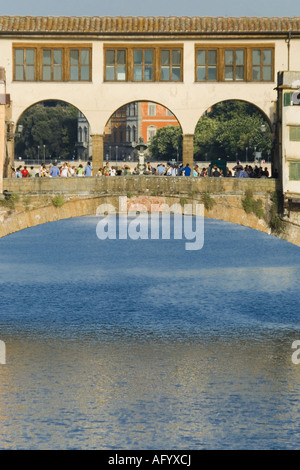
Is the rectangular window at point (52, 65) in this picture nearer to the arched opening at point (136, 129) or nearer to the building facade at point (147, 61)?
the building facade at point (147, 61)

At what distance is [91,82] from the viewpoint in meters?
50.9

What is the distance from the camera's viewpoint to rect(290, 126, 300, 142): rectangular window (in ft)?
149

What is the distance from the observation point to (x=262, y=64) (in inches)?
1996

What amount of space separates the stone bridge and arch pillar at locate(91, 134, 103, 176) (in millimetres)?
6125

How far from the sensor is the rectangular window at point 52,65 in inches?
1992

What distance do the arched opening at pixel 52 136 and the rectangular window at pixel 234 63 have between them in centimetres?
9571

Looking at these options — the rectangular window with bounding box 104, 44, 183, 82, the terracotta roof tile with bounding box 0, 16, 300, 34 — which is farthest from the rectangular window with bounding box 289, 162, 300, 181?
the rectangular window with bounding box 104, 44, 183, 82

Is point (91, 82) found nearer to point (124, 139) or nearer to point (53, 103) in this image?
point (124, 139)

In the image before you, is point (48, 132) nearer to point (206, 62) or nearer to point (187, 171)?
point (206, 62)

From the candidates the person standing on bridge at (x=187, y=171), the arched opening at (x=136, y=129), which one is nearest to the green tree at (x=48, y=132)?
the arched opening at (x=136, y=129)

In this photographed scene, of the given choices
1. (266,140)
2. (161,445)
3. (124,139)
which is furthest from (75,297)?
(124,139)

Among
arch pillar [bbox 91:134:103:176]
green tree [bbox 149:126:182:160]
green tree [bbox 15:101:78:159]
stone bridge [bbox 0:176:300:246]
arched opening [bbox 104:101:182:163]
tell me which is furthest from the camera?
green tree [bbox 15:101:78:159]

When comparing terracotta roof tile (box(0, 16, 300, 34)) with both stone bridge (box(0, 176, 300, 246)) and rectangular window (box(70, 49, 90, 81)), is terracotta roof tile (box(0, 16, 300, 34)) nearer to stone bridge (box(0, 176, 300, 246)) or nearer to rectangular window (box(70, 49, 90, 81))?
rectangular window (box(70, 49, 90, 81))

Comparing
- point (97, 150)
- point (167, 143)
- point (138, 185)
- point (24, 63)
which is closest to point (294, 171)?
point (138, 185)
